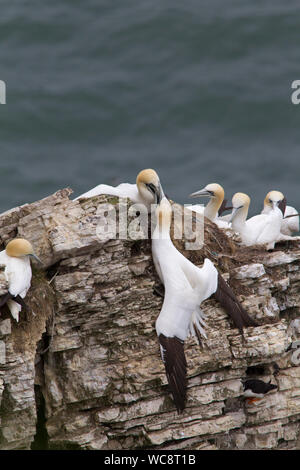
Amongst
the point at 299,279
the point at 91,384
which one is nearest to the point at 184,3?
the point at 299,279

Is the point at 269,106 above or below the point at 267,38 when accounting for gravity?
below

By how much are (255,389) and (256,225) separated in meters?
2.81

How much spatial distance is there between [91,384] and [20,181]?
11.6 metres

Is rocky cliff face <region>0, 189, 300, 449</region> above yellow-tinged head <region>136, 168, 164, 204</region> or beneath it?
beneath

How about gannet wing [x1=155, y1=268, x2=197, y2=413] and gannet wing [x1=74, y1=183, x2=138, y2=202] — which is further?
gannet wing [x1=74, y1=183, x2=138, y2=202]

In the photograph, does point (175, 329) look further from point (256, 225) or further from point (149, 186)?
point (256, 225)

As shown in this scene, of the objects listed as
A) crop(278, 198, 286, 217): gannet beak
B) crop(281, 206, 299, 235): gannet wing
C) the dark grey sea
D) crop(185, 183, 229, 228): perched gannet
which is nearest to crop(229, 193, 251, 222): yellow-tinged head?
crop(185, 183, 229, 228): perched gannet

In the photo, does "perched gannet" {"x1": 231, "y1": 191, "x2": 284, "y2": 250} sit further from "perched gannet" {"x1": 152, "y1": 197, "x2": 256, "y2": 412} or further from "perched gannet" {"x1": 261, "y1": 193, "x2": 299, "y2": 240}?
"perched gannet" {"x1": 152, "y1": 197, "x2": 256, "y2": 412}

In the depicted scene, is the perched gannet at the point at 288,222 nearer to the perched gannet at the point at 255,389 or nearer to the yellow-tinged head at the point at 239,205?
the yellow-tinged head at the point at 239,205

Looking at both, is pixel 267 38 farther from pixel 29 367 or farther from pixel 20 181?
pixel 29 367

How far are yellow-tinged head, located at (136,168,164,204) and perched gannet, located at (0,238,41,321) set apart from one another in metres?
2.05

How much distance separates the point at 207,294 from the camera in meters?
11.4

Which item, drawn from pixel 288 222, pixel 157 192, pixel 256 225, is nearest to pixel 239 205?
pixel 256 225

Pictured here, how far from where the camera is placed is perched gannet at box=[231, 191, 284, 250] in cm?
1331
